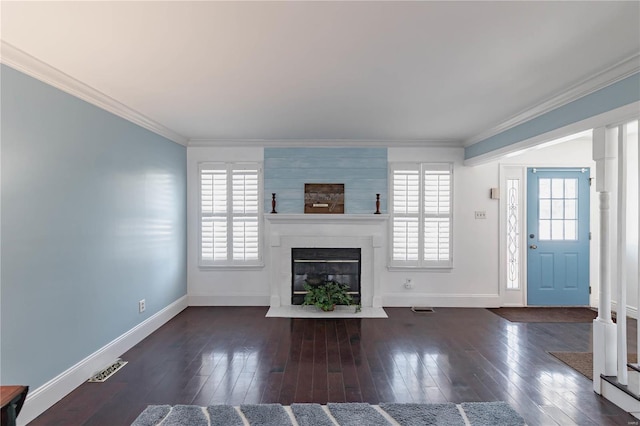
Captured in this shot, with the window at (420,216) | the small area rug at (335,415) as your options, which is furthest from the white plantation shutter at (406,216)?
the small area rug at (335,415)

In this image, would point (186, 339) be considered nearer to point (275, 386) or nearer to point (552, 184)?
point (275, 386)

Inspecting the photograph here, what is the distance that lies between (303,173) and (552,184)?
4005mm

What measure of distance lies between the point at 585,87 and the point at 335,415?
337cm

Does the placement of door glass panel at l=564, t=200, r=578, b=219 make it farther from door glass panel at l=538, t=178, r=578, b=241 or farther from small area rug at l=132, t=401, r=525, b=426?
small area rug at l=132, t=401, r=525, b=426

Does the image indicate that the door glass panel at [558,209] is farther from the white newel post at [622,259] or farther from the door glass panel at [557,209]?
the white newel post at [622,259]

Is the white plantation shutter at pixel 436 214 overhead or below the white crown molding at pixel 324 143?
below

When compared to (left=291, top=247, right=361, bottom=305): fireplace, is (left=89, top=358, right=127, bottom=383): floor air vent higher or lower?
lower

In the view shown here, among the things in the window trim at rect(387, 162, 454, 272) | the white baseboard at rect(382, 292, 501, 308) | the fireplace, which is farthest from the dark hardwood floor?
the window trim at rect(387, 162, 454, 272)

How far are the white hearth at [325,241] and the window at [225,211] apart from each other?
34 centimetres

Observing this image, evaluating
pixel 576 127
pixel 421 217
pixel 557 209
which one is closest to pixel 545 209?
pixel 557 209

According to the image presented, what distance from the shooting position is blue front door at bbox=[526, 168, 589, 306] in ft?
18.1

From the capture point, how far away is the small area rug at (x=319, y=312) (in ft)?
16.3

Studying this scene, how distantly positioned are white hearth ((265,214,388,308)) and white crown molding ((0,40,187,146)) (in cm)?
234

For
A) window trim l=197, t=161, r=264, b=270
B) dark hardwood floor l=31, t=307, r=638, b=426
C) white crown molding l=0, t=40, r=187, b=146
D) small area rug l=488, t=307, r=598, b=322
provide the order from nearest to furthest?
white crown molding l=0, t=40, r=187, b=146
dark hardwood floor l=31, t=307, r=638, b=426
small area rug l=488, t=307, r=598, b=322
window trim l=197, t=161, r=264, b=270
